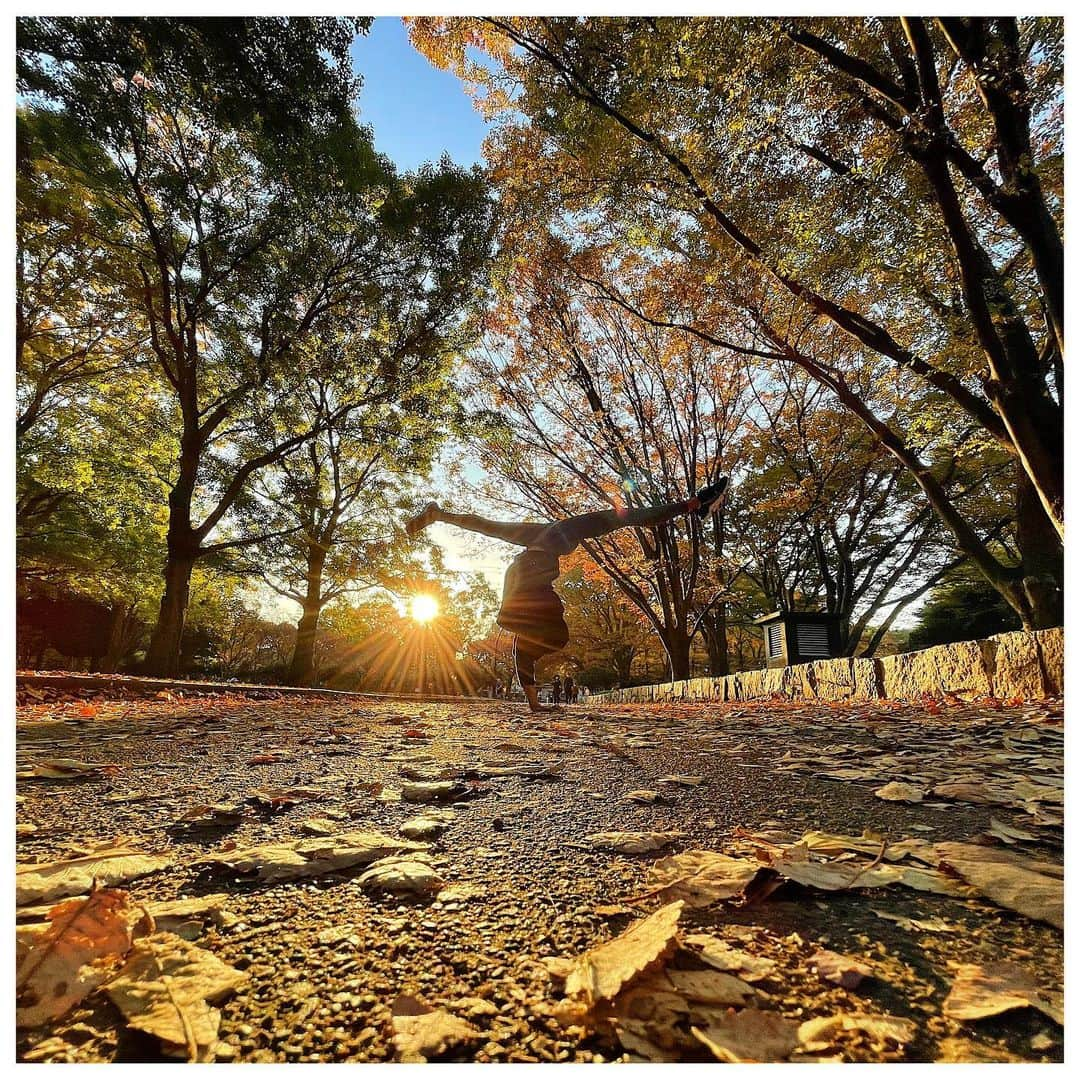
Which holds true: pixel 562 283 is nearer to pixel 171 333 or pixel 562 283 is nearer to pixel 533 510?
pixel 533 510

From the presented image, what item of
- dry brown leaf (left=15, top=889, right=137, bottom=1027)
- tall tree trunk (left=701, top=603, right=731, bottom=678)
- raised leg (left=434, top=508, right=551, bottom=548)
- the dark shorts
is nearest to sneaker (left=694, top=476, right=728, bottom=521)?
raised leg (left=434, top=508, right=551, bottom=548)

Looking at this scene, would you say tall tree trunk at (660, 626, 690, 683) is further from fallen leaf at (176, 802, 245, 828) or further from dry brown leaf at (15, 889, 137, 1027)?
dry brown leaf at (15, 889, 137, 1027)

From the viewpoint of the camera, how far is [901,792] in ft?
5.58

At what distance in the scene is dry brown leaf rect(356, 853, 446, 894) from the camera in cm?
102

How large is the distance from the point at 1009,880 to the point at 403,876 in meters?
1.18

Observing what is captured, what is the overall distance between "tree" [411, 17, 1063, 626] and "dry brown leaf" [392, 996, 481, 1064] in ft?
18.9

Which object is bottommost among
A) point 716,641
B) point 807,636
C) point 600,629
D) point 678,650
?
point 600,629

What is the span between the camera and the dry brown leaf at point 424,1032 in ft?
2.04

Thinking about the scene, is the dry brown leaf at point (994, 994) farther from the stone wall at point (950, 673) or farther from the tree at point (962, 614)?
the tree at point (962, 614)

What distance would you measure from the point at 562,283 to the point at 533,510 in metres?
5.66

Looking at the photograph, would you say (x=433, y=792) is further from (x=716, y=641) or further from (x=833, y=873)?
(x=716, y=641)

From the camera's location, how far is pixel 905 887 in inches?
40.4

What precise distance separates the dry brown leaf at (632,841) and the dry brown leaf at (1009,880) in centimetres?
57

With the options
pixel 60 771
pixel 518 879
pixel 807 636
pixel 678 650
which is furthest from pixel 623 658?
pixel 518 879
